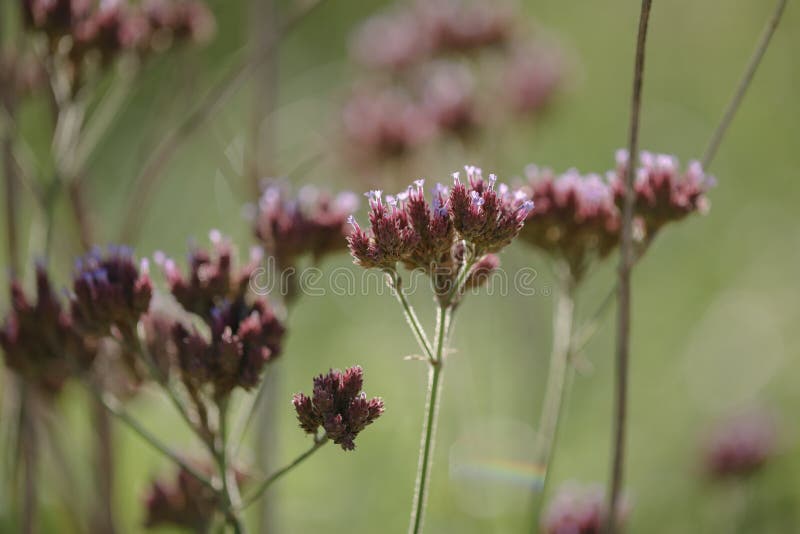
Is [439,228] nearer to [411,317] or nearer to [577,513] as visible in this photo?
[411,317]

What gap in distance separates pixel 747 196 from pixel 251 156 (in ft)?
14.5

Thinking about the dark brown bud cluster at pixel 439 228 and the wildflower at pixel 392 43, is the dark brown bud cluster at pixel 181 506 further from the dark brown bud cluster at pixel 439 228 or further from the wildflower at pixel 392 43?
the wildflower at pixel 392 43

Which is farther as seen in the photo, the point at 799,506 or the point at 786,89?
the point at 786,89

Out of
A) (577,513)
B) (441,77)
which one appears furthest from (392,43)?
(577,513)

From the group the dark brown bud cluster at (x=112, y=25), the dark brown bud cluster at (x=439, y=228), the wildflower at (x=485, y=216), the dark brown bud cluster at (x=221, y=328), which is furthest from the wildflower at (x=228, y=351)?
the dark brown bud cluster at (x=112, y=25)

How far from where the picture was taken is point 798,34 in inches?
269

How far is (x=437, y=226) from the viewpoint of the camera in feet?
5.04

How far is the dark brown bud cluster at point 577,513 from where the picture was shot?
2.15m

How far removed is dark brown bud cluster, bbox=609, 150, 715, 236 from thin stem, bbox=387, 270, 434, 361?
558 millimetres

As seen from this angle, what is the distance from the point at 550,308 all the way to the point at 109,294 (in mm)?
3868

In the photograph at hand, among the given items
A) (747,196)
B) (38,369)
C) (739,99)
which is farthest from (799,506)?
(747,196)

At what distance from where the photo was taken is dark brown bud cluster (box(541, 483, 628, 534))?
2.15m

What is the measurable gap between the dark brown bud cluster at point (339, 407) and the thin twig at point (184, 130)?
2.91 feet

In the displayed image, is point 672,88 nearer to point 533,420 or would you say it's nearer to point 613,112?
point 613,112
